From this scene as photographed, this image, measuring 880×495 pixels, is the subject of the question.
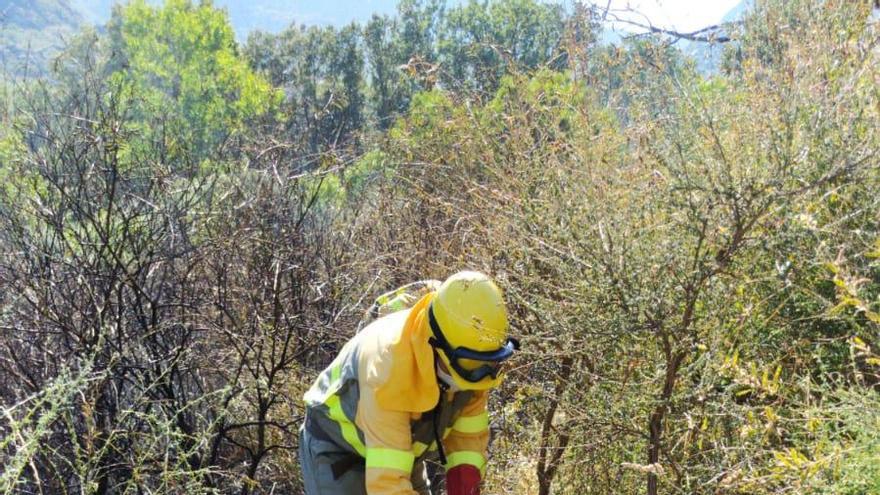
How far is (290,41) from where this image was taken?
36281 mm

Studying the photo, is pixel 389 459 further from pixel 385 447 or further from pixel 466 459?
pixel 466 459

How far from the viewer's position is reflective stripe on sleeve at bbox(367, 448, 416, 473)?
281cm

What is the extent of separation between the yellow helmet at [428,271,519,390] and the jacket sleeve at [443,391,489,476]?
45cm

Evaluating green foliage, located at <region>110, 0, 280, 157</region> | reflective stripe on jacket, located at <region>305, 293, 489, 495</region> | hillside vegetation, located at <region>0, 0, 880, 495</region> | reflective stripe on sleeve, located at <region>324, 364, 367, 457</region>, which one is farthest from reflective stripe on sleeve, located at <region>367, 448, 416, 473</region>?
green foliage, located at <region>110, 0, 280, 157</region>

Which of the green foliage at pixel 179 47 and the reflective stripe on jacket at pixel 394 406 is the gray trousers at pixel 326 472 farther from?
the green foliage at pixel 179 47

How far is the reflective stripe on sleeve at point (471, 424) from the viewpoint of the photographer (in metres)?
3.30

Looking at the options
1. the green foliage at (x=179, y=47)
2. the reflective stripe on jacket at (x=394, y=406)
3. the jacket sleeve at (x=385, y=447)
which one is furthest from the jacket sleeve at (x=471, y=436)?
the green foliage at (x=179, y=47)

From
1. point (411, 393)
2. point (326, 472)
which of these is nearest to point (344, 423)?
point (326, 472)

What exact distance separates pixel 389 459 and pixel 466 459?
53cm

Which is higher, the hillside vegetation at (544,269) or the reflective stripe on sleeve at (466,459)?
the hillside vegetation at (544,269)

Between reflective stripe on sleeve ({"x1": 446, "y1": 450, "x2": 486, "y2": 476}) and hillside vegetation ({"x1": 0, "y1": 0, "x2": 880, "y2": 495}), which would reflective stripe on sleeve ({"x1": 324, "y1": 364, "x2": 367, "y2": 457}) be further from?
hillside vegetation ({"x1": 0, "y1": 0, "x2": 880, "y2": 495})

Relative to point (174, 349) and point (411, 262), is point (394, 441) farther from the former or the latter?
point (411, 262)

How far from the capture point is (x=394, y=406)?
287 cm

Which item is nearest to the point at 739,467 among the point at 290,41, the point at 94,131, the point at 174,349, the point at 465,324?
the point at 465,324
